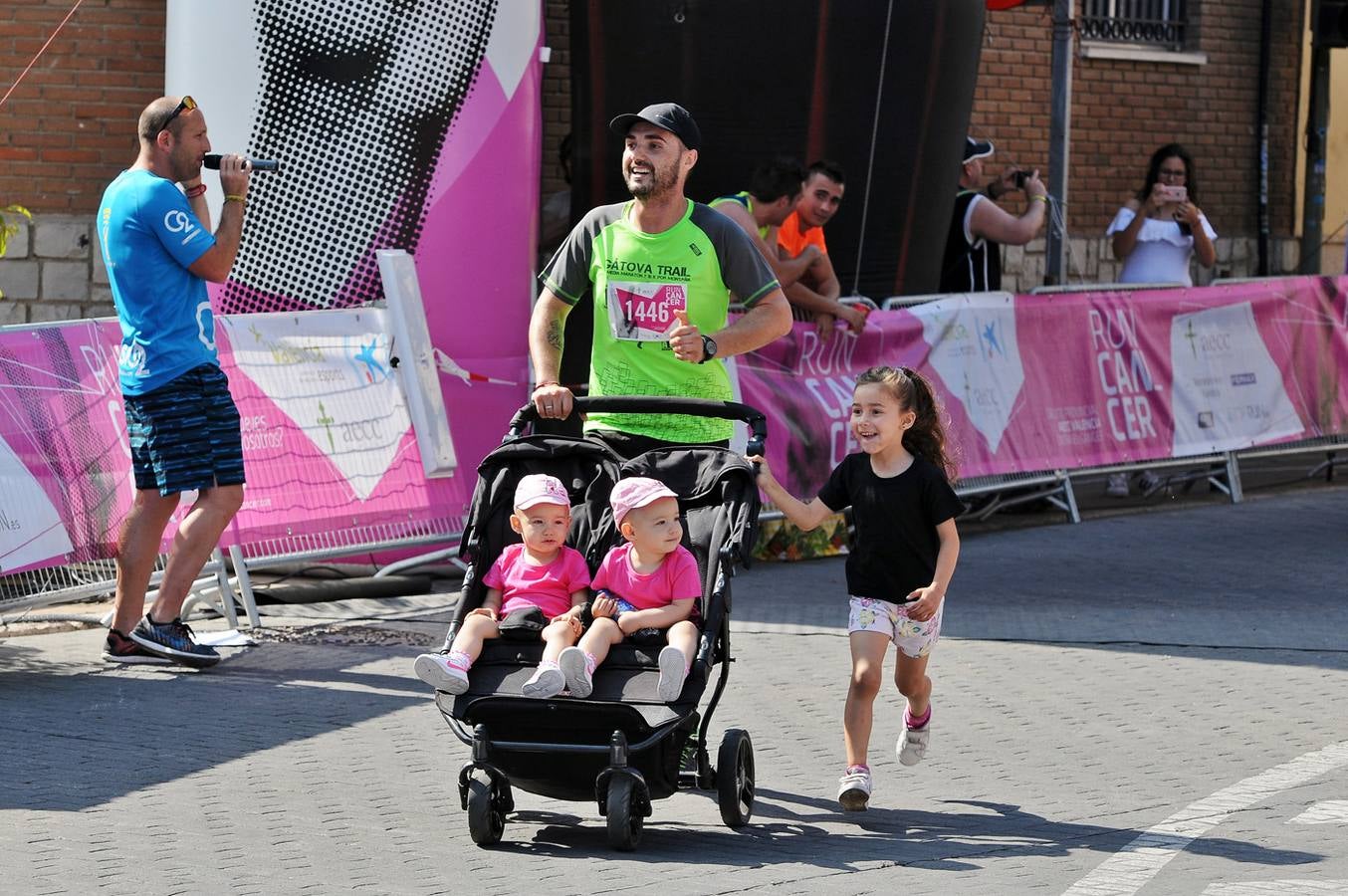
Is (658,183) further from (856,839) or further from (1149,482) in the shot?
(1149,482)

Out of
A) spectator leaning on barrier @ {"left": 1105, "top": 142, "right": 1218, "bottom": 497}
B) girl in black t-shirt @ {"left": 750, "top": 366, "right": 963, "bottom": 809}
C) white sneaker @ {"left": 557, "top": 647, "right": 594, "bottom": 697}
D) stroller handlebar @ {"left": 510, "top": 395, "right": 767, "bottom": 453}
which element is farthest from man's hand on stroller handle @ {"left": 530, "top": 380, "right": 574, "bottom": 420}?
spectator leaning on barrier @ {"left": 1105, "top": 142, "right": 1218, "bottom": 497}

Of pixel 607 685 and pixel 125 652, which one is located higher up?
pixel 607 685

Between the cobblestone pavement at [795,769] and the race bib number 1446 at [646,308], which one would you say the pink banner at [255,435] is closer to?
the cobblestone pavement at [795,769]

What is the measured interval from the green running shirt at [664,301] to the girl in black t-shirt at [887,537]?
1.59ft

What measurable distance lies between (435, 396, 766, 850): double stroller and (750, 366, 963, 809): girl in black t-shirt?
269 millimetres

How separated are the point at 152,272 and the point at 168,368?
1.27 feet

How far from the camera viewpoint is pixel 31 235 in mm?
12398

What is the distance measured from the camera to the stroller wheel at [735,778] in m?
5.87

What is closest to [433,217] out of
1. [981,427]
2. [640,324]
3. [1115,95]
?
[981,427]

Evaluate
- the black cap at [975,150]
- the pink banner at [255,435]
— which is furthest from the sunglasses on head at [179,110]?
the black cap at [975,150]

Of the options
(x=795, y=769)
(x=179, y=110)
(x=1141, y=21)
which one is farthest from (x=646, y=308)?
(x=1141, y=21)

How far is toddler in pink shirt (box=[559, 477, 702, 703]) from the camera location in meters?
5.79

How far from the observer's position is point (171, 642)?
820 cm

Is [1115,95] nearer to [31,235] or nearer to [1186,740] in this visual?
[31,235]
